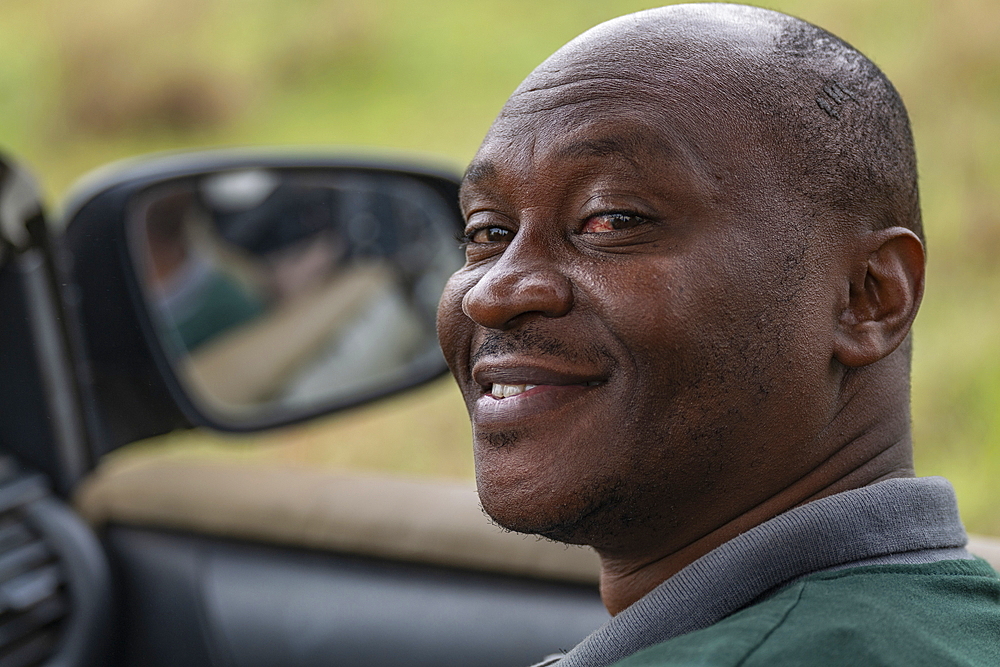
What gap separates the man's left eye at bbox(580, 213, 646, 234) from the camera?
5.22ft

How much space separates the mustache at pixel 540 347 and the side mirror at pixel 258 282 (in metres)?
1.51

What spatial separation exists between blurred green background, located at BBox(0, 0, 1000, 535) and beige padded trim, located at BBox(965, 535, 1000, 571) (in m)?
1.72

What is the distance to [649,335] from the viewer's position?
1511 millimetres

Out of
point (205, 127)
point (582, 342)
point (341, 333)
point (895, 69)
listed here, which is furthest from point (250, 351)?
point (205, 127)

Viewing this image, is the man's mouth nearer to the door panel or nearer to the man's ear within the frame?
the man's ear

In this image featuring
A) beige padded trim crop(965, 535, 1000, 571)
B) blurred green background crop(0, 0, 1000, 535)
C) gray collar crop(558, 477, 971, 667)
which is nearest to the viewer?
gray collar crop(558, 477, 971, 667)

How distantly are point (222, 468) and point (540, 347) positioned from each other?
1.80 meters

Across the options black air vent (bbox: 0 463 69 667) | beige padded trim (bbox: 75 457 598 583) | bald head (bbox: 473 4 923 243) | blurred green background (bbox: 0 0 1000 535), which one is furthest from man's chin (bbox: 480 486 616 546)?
blurred green background (bbox: 0 0 1000 535)

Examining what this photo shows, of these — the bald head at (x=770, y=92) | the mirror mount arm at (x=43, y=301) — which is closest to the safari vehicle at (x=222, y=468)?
the mirror mount arm at (x=43, y=301)

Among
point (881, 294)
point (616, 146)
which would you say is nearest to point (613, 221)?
point (616, 146)

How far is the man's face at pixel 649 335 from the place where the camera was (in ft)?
4.99

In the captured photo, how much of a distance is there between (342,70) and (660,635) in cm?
644

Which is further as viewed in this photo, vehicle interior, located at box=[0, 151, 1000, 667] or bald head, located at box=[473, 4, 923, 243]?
vehicle interior, located at box=[0, 151, 1000, 667]

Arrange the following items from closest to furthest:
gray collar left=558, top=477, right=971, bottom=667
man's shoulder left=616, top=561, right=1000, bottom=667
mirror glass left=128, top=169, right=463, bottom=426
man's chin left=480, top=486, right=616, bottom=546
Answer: man's shoulder left=616, top=561, right=1000, bottom=667 → gray collar left=558, top=477, right=971, bottom=667 → man's chin left=480, top=486, right=616, bottom=546 → mirror glass left=128, top=169, right=463, bottom=426
